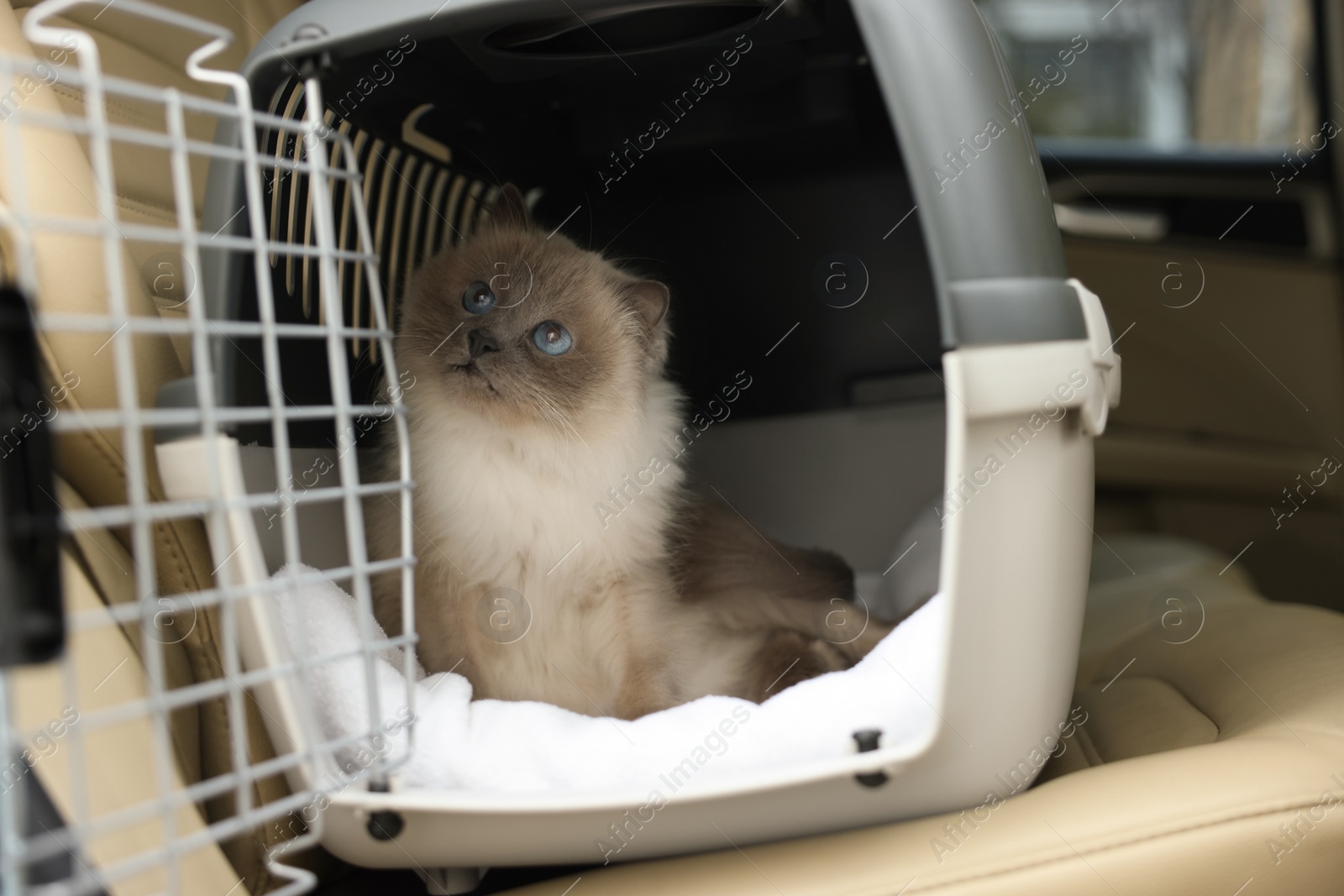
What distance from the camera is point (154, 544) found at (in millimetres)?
1146

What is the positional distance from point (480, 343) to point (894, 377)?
110 cm

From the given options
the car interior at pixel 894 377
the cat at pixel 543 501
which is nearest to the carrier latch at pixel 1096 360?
the car interior at pixel 894 377

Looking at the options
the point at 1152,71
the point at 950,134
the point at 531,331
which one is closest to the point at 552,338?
the point at 531,331

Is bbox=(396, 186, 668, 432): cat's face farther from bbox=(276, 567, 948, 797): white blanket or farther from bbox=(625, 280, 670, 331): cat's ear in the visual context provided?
bbox=(276, 567, 948, 797): white blanket

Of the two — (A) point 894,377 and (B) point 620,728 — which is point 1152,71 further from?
(B) point 620,728

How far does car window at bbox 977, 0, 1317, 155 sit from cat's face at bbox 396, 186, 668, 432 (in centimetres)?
208

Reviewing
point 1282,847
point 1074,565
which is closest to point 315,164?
point 1074,565

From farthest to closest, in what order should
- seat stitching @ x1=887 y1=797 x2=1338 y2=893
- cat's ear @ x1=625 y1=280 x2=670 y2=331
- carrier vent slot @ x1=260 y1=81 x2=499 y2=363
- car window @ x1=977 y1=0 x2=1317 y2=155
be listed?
car window @ x1=977 y1=0 x2=1317 y2=155 → cat's ear @ x1=625 y1=280 x2=670 y2=331 → carrier vent slot @ x1=260 y1=81 x2=499 y2=363 → seat stitching @ x1=887 y1=797 x2=1338 y2=893

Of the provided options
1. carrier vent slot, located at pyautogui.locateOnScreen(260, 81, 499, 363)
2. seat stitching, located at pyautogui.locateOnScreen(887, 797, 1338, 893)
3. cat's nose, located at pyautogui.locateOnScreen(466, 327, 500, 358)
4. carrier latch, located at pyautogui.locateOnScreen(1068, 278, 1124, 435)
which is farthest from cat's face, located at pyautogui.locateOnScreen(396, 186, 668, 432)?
seat stitching, located at pyautogui.locateOnScreen(887, 797, 1338, 893)

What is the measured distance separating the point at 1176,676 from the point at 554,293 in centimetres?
128

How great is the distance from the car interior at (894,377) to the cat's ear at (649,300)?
42 centimetres

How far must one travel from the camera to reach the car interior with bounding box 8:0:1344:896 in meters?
1.04

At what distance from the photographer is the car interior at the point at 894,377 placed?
1038 millimetres

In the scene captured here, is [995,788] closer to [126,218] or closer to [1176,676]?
[1176,676]
